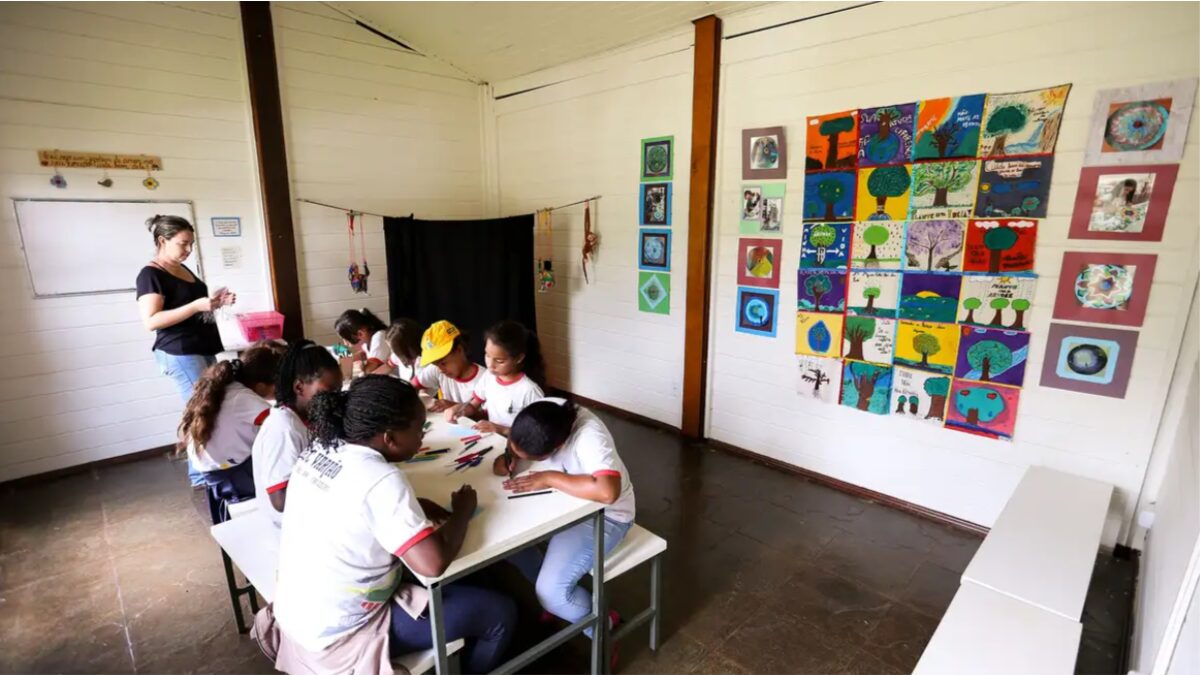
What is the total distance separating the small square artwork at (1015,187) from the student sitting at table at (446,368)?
2467 mm

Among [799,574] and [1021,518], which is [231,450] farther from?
[1021,518]

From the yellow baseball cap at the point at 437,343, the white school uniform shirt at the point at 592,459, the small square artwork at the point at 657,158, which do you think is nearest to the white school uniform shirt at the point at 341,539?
the white school uniform shirt at the point at 592,459

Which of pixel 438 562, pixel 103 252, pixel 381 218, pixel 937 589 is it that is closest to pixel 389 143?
pixel 381 218

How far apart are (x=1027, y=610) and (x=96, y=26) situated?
206 inches

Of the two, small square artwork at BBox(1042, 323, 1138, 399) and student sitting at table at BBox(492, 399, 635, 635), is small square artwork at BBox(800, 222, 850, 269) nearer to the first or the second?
small square artwork at BBox(1042, 323, 1138, 399)

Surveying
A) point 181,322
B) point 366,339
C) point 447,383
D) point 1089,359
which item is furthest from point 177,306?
point 1089,359

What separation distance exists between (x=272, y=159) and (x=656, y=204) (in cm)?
269

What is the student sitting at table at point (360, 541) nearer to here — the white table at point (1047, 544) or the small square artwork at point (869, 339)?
the white table at point (1047, 544)

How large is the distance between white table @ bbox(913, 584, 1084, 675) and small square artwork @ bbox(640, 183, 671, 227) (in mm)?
2863

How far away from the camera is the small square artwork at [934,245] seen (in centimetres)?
277

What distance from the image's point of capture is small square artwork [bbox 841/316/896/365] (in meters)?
3.06

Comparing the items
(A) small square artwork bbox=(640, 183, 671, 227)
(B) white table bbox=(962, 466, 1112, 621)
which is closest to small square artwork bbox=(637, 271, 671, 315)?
(A) small square artwork bbox=(640, 183, 671, 227)

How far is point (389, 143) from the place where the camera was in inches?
183

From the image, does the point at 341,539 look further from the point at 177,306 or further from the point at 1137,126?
the point at 1137,126
